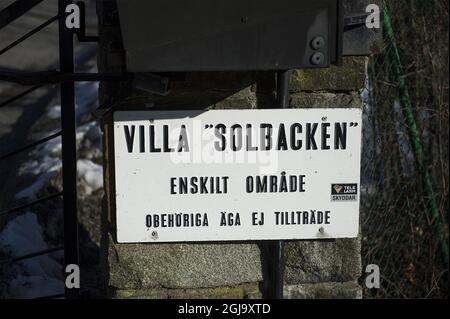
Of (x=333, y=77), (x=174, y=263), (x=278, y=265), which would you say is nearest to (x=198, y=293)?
(x=174, y=263)

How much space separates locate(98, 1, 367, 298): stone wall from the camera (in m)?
3.10

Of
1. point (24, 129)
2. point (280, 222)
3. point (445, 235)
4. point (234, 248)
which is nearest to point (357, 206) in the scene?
point (280, 222)

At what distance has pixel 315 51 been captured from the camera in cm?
280

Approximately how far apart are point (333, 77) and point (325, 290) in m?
0.89

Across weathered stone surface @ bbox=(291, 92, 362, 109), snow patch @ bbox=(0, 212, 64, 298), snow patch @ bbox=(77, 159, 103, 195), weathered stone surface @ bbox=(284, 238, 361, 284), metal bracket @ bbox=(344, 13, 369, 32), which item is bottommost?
snow patch @ bbox=(0, 212, 64, 298)

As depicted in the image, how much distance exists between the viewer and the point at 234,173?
3.08m

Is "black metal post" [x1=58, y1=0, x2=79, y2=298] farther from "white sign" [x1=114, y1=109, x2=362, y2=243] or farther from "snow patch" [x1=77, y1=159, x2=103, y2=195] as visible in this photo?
"snow patch" [x1=77, y1=159, x2=103, y2=195]

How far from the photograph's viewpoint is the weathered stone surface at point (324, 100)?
3166 mm

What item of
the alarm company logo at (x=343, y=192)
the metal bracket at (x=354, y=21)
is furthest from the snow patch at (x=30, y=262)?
the metal bracket at (x=354, y=21)

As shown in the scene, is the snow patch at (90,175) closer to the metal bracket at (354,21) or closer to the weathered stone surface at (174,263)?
the weathered stone surface at (174,263)

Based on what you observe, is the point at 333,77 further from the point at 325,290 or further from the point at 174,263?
the point at 174,263

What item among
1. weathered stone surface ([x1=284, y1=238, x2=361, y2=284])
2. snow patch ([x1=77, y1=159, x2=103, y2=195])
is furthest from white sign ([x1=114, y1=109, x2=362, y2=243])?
snow patch ([x1=77, y1=159, x2=103, y2=195])

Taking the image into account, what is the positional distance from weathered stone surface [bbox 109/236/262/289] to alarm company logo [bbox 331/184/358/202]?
0.39 meters

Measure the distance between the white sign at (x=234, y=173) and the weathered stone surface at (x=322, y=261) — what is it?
115mm
